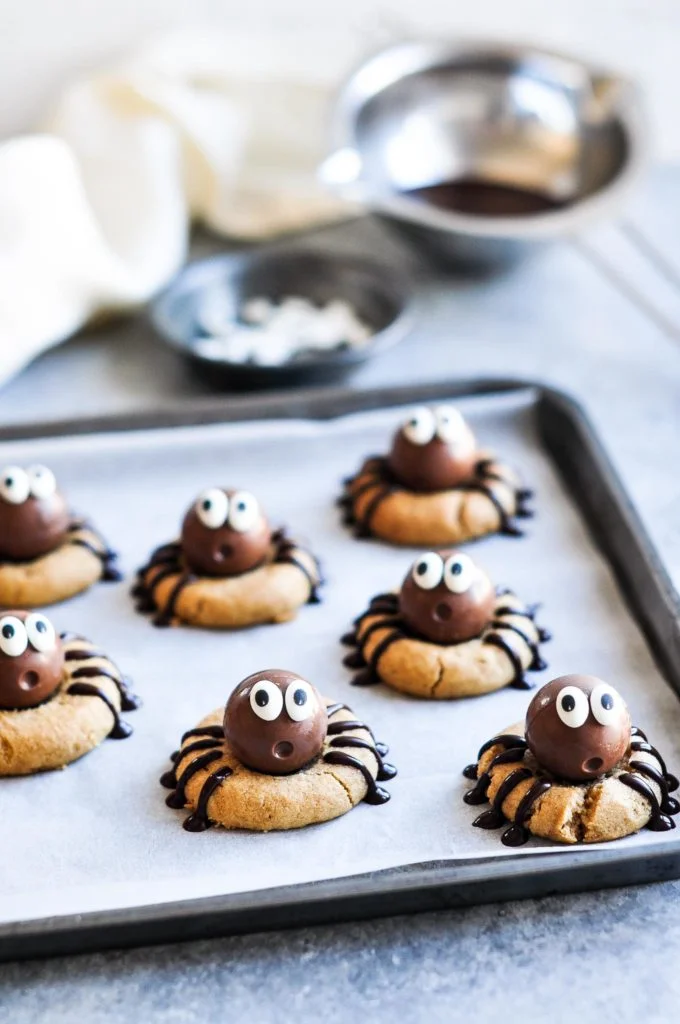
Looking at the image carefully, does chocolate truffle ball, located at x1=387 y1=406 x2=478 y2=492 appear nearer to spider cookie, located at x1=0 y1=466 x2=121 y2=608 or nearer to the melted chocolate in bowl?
spider cookie, located at x1=0 y1=466 x2=121 y2=608

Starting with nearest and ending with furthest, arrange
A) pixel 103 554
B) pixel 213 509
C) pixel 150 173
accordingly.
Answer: pixel 213 509, pixel 103 554, pixel 150 173

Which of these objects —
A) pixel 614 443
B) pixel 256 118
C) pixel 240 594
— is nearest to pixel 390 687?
pixel 240 594

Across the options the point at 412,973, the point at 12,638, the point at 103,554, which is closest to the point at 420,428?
the point at 103,554

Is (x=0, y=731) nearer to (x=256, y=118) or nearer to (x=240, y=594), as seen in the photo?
(x=240, y=594)

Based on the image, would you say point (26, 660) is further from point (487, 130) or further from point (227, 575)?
point (487, 130)

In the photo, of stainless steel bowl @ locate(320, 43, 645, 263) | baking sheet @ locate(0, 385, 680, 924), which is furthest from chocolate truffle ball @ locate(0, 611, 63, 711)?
stainless steel bowl @ locate(320, 43, 645, 263)

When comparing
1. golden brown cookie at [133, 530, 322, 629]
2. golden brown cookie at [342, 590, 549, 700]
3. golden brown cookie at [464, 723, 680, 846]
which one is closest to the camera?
golden brown cookie at [464, 723, 680, 846]
